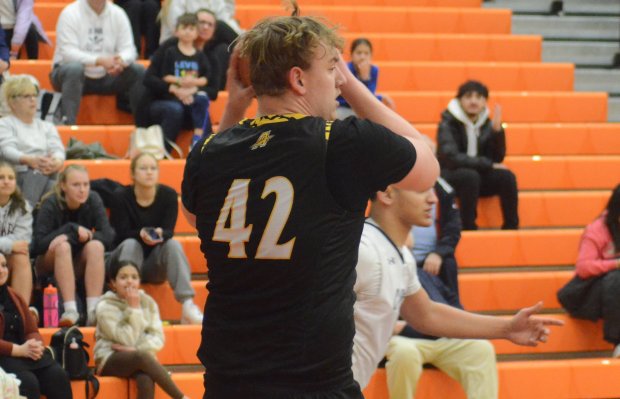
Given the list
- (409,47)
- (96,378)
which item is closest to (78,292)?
(96,378)

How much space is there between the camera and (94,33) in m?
8.74

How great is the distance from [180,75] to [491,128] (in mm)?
2289

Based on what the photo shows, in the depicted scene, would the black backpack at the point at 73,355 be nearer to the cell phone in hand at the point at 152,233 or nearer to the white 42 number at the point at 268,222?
the cell phone in hand at the point at 152,233

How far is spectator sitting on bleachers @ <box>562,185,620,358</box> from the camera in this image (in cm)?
682

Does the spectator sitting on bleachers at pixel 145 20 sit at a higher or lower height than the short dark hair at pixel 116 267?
higher

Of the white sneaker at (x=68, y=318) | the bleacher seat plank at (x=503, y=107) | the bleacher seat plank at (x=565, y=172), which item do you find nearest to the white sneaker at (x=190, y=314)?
the white sneaker at (x=68, y=318)

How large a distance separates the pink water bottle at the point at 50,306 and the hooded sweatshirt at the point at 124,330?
42 centimetres

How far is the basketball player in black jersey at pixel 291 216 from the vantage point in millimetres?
2518

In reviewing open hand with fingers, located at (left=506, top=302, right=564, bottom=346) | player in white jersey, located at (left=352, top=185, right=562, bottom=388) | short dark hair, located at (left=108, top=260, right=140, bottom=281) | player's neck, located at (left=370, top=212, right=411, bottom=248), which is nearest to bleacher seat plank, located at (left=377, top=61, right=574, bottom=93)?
short dark hair, located at (left=108, top=260, right=140, bottom=281)

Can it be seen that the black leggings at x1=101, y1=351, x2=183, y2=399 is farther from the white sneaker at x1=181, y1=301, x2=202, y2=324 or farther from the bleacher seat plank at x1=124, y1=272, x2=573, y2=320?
the bleacher seat plank at x1=124, y1=272, x2=573, y2=320

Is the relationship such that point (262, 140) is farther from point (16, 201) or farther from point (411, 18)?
point (411, 18)

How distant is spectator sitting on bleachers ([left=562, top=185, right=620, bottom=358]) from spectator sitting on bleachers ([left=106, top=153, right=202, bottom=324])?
92.3 inches

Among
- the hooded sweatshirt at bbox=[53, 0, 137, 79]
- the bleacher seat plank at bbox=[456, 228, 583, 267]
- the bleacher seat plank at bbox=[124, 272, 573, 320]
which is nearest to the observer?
the bleacher seat plank at bbox=[124, 272, 573, 320]

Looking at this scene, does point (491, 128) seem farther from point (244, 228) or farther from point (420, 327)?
point (244, 228)
